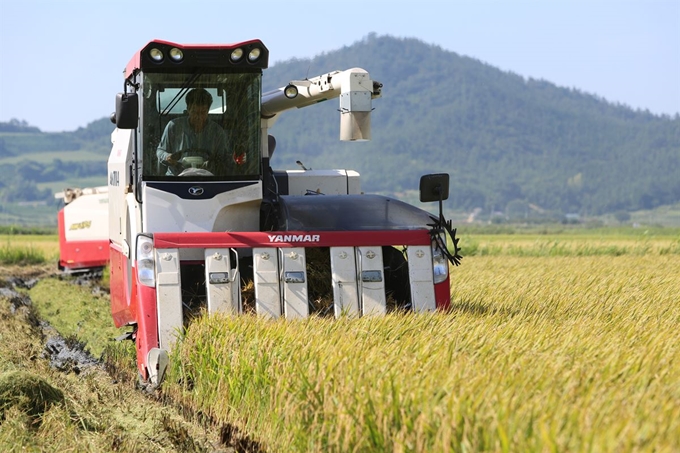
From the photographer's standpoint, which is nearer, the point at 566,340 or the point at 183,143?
the point at 566,340

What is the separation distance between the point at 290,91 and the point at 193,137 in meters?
1.80

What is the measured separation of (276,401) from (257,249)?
2.59 m

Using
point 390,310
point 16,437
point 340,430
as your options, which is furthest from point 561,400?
point 390,310

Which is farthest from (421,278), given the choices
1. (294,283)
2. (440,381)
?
(440,381)

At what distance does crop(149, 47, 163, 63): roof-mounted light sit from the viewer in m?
8.89

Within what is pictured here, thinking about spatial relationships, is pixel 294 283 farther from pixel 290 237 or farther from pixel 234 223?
pixel 234 223

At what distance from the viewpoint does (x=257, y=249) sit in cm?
857

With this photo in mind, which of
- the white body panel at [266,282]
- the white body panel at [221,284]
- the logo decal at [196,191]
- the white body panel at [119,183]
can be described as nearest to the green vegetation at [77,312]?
the white body panel at [119,183]

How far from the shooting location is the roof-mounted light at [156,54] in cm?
889

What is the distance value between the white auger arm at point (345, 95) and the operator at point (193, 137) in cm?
114

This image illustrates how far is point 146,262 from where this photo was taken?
8.41 m

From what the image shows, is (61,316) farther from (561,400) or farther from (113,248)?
(561,400)

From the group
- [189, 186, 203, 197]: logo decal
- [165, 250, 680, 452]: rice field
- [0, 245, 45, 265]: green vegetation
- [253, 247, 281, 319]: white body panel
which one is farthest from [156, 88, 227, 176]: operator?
[0, 245, 45, 265]: green vegetation

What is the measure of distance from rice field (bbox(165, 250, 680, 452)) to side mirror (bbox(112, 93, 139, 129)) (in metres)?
1.92
